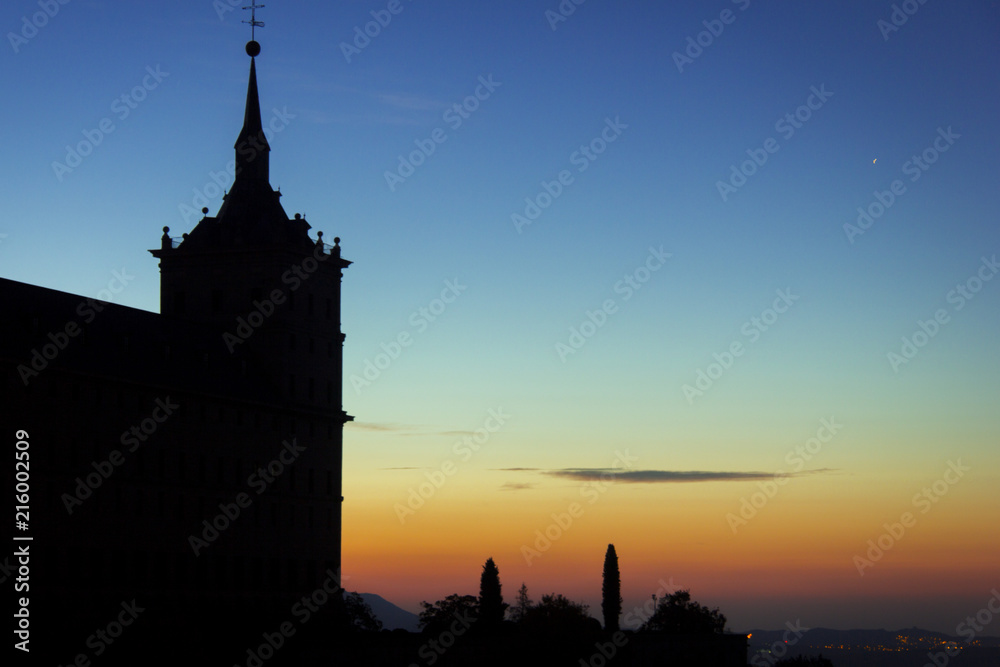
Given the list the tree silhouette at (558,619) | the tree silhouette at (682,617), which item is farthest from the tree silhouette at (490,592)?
the tree silhouette at (682,617)

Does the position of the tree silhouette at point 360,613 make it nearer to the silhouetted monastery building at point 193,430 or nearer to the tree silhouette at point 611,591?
the silhouetted monastery building at point 193,430

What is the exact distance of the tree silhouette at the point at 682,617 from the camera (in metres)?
166

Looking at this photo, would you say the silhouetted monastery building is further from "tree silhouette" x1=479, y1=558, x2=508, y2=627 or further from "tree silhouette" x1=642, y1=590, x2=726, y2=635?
"tree silhouette" x1=642, y1=590, x2=726, y2=635

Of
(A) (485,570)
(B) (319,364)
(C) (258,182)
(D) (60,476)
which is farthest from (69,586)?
(A) (485,570)

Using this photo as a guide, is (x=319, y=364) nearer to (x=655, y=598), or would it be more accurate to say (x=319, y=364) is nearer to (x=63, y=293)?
(x=63, y=293)

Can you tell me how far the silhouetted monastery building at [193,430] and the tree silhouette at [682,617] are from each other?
2355 inches

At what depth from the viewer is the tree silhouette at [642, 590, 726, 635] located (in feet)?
546

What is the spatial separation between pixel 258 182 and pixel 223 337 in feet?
47.1

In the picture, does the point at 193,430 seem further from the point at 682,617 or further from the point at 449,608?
the point at 682,617

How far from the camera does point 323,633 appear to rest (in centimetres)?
9844

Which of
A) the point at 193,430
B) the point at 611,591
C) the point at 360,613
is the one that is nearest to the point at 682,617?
the point at 611,591

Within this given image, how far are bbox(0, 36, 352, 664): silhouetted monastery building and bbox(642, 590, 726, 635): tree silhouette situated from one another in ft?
196

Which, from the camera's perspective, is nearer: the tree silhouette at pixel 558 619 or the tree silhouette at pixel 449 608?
the tree silhouette at pixel 558 619

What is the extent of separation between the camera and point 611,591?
147 meters
